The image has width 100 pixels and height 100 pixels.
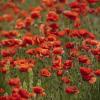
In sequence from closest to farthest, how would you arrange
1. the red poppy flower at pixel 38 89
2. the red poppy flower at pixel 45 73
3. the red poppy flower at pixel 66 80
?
the red poppy flower at pixel 38 89
the red poppy flower at pixel 66 80
the red poppy flower at pixel 45 73

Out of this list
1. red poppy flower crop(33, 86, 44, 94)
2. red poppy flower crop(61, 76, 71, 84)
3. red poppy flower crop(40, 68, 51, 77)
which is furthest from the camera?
red poppy flower crop(40, 68, 51, 77)

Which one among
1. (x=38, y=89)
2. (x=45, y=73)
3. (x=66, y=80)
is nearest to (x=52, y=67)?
(x=45, y=73)

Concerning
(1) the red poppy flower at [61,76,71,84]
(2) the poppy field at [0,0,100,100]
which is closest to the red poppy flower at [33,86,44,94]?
(2) the poppy field at [0,0,100,100]

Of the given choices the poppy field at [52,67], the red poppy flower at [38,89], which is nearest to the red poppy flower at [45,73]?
the poppy field at [52,67]

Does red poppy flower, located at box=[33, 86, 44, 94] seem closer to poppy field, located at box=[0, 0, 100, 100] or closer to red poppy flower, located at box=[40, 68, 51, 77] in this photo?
poppy field, located at box=[0, 0, 100, 100]

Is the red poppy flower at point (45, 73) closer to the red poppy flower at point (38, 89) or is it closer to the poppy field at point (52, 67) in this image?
the poppy field at point (52, 67)

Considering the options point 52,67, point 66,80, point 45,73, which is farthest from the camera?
point 52,67

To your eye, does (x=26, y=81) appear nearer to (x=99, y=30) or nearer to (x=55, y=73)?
(x=55, y=73)

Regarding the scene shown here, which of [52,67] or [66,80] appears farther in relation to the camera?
[52,67]

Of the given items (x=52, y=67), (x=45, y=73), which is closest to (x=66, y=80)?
(x=45, y=73)

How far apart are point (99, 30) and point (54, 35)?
168cm

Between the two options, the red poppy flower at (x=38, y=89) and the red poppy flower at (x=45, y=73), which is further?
the red poppy flower at (x=45, y=73)

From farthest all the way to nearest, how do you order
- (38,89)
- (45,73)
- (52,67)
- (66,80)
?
(52,67)
(45,73)
(66,80)
(38,89)

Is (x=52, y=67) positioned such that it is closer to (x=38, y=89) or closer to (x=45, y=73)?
(x=45, y=73)
